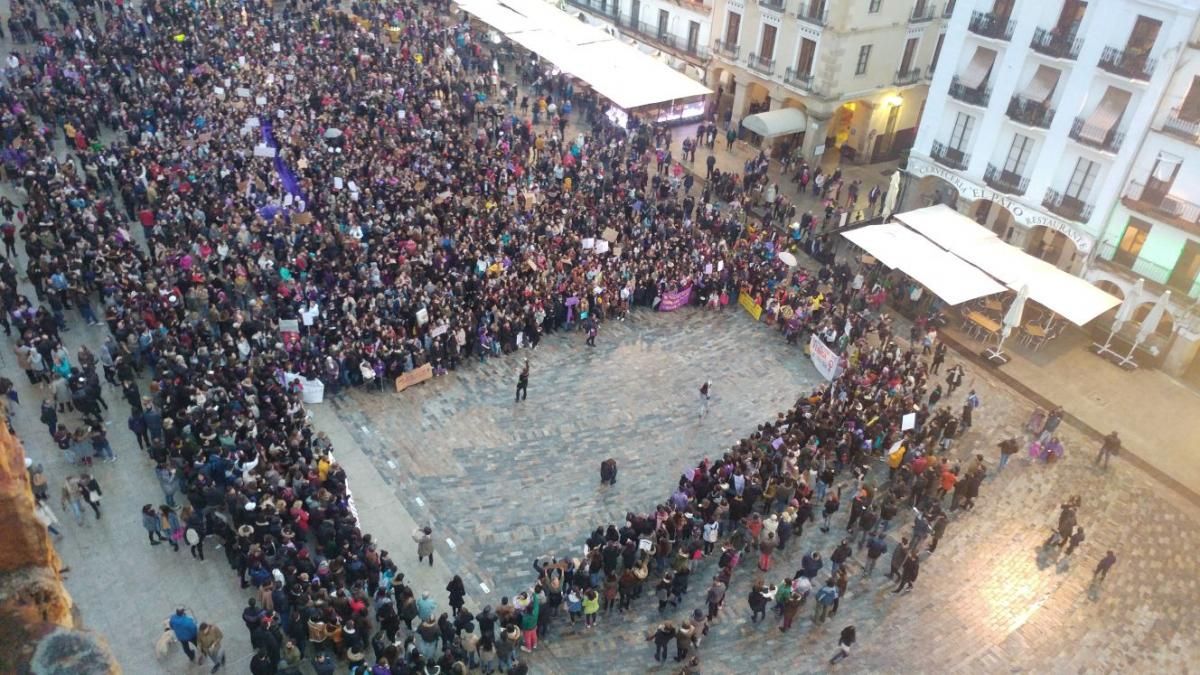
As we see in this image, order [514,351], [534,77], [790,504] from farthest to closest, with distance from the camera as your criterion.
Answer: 1. [534,77]
2. [514,351]
3. [790,504]

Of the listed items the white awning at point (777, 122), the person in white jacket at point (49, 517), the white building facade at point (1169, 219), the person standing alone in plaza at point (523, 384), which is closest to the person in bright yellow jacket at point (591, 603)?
the person standing alone in plaza at point (523, 384)

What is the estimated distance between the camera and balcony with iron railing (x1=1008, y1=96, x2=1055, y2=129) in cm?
2969

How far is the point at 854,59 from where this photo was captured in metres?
38.0

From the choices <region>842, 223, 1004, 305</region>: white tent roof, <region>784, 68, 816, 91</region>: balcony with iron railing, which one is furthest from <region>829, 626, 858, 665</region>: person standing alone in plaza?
<region>784, 68, 816, 91</region>: balcony with iron railing

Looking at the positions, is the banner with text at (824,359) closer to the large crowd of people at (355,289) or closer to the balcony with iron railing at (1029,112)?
the large crowd of people at (355,289)

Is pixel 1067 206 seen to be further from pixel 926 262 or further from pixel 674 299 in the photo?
pixel 674 299

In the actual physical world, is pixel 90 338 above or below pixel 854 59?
below

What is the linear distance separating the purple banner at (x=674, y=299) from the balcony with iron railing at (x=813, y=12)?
51.0 ft

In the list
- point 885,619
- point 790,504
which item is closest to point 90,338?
point 790,504

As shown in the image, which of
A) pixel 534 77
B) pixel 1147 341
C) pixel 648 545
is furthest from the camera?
pixel 534 77

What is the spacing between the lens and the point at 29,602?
6.75 m

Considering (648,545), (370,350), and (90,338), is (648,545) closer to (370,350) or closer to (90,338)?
(370,350)

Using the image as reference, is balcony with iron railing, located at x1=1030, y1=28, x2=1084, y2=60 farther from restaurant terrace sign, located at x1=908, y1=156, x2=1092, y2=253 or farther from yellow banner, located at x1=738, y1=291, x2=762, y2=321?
yellow banner, located at x1=738, y1=291, x2=762, y2=321

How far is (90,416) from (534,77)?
95.9ft
